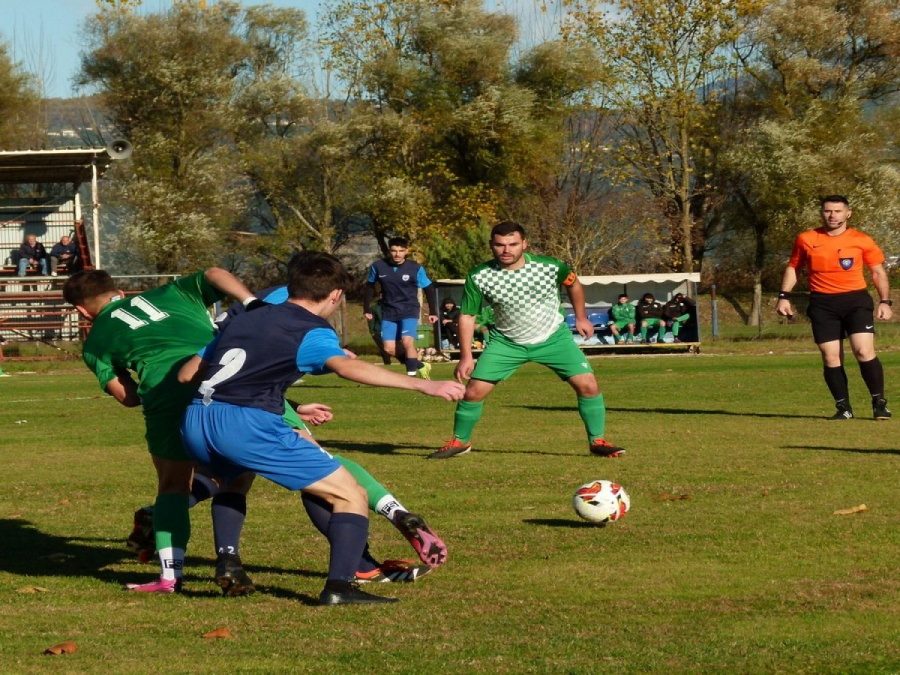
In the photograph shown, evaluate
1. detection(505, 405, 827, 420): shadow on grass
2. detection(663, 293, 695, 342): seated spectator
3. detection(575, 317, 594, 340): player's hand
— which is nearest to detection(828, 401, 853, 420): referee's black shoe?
detection(505, 405, 827, 420): shadow on grass

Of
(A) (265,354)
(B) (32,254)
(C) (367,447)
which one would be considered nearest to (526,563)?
(A) (265,354)

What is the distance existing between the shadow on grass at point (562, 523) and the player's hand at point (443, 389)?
2.19 m

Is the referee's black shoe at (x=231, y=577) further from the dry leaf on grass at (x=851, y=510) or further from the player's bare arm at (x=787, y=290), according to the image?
the player's bare arm at (x=787, y=290)

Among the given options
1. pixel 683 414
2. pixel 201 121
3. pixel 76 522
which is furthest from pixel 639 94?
pixel 76 522

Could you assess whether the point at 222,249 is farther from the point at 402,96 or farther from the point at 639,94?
the point at 639,94

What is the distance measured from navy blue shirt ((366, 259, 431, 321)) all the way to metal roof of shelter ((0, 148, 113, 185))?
55.7 ft

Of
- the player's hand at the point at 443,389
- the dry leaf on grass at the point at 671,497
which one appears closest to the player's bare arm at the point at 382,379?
the player's hand at the point at 443,389

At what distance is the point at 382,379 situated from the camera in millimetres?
5531

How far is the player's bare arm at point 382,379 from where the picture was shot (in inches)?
217

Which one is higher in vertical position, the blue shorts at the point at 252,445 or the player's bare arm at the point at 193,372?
the player's bare arm at the point at 193,372

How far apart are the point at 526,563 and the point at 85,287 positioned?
2.45 meters

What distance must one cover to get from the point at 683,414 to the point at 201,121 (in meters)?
38.6

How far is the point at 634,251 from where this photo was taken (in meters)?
Answer: 50.3

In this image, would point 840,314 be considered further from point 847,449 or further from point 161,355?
point 161,355
